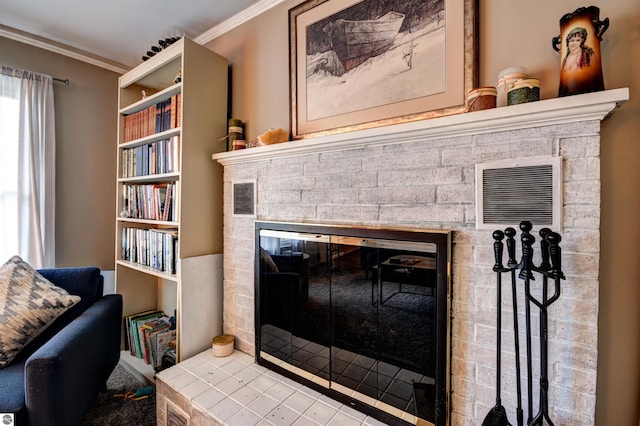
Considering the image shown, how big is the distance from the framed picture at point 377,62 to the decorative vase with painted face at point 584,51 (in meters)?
0.29

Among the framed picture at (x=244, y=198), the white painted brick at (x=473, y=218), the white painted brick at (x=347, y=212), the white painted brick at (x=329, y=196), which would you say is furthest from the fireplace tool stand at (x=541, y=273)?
the framed picture at (x=244, y=198)

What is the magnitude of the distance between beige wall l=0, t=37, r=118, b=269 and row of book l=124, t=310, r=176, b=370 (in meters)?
0.71

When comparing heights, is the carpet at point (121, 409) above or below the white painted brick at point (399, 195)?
below

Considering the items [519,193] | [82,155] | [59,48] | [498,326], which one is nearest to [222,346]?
[498,326]

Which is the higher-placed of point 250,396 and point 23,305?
point 23,305

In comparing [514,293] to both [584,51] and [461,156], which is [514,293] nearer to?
[461,156]

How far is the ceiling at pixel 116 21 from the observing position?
72.0 inches

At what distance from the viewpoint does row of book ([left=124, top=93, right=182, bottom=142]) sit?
6.06 ft

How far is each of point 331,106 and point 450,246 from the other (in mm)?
920

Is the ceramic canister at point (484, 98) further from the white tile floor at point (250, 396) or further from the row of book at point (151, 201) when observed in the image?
the row of book at point (151, 201)

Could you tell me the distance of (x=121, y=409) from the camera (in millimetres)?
1818

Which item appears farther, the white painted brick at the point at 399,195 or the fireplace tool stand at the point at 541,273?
the white painted brick at the point at 399,195

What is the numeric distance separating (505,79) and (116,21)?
2.42 metres

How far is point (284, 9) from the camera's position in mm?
1724
